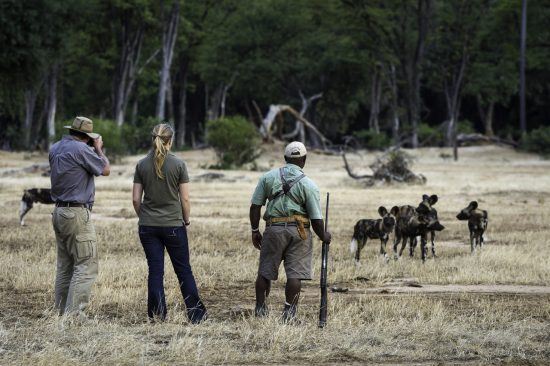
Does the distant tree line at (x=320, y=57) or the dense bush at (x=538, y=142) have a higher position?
the distant tree line at (x=320, y=57)

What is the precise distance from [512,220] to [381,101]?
188 feet

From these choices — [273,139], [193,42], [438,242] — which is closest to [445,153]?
[273,139]

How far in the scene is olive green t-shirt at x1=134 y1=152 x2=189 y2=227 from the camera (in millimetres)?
9922

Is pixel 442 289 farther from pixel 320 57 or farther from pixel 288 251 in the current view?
pixel 320 57

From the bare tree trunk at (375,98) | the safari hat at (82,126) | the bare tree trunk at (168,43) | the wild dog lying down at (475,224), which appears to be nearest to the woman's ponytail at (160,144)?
the safari hat at (82,126)

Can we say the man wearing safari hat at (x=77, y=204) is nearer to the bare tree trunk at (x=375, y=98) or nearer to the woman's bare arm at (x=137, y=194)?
the woman's bare arm at (x=137, y=194)

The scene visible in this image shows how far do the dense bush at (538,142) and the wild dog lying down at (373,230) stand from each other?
38485 millimetres

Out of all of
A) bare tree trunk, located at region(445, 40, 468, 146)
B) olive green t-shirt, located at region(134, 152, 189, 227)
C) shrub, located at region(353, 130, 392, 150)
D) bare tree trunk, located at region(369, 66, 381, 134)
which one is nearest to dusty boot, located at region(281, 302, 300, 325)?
olive green t-shirt, located at region(134, 152, 189, 227)

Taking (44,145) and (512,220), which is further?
(44,145)

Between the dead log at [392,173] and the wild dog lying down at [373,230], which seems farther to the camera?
the dead log at [392,173]

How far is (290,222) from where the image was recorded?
32.6 feet

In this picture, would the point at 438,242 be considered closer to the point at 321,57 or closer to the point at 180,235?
the point at 180,235

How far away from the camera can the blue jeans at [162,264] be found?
998 centimetres

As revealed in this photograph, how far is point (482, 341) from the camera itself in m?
9.20
